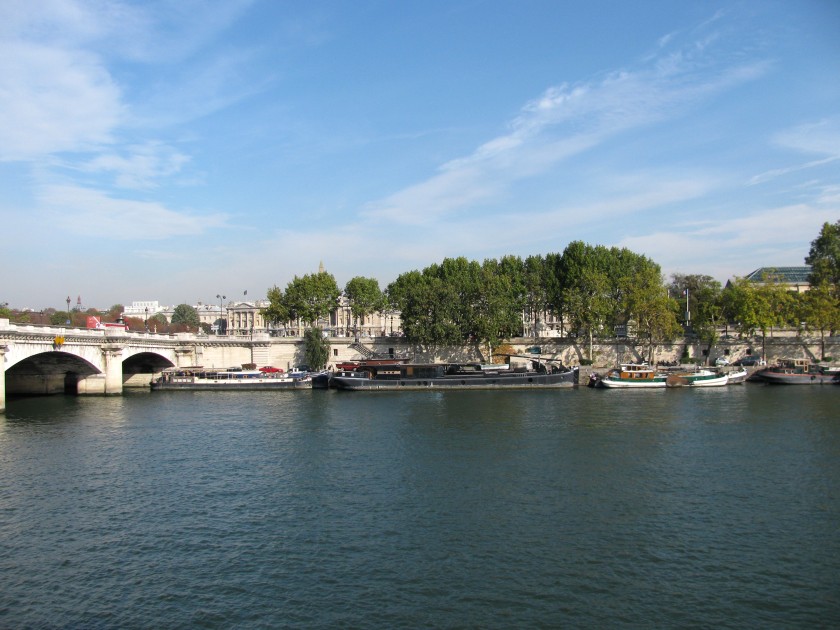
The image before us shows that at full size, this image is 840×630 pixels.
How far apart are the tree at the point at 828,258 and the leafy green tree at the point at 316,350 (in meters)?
60.5

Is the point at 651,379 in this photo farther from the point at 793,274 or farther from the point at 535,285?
the point at 793,274

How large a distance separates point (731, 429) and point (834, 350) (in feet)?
172

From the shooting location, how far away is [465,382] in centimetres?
7069

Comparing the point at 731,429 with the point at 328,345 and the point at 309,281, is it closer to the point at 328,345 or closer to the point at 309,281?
the point at 328,345

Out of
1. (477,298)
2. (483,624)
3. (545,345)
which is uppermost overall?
(477,298)

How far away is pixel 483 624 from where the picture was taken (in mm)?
17047

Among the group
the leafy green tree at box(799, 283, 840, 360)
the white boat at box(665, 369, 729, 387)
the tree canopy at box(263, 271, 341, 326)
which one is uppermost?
the tree canopy at box(263, 271, 341, 326)

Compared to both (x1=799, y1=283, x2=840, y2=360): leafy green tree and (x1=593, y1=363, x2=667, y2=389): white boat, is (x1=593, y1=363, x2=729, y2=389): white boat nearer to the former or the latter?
(x1=593, y1=363, x2=667, y2=389): white boat

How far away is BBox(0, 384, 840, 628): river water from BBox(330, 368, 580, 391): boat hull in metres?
25.4

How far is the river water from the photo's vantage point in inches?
713

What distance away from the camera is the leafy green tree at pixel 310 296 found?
297 feet

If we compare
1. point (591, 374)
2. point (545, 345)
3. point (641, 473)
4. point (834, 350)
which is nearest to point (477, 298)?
point (545, 345)

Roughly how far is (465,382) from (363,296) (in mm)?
30040

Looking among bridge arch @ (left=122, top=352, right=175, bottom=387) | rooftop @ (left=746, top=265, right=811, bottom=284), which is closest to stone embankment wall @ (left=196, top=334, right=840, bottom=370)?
bridge arch @ (left=122, top=352, right=175, bottom=387)
